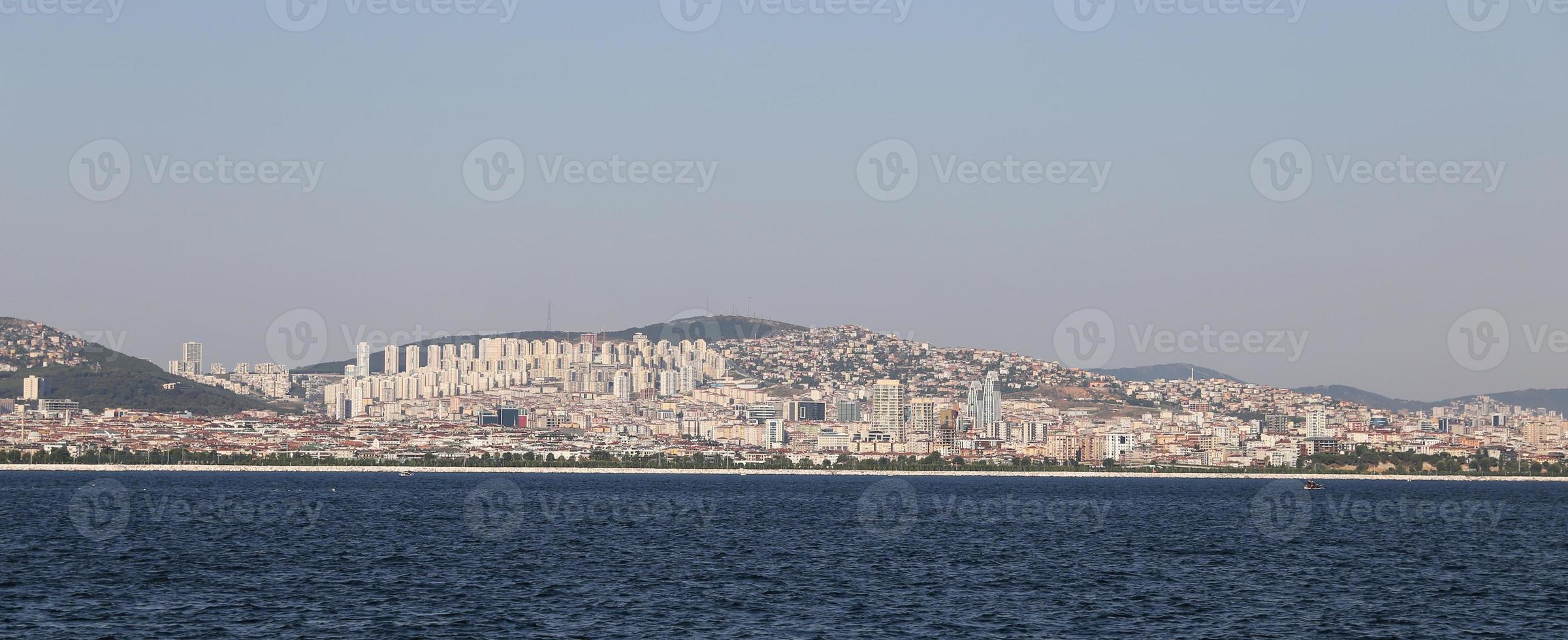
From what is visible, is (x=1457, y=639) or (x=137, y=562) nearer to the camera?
(x=1457, y=639)

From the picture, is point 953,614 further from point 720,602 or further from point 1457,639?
point 1457,639

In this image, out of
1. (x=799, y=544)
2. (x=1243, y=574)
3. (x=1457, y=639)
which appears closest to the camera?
(x=1457, y=639)

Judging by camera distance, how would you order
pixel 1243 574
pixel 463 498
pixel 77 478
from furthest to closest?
pixel 77 478
pixel 463 498
pixel 1243 574

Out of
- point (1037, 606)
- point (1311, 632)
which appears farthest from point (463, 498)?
point (1311, 632)

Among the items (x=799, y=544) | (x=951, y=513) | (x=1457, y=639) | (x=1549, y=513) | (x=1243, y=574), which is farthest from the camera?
(x=1549, y=513)

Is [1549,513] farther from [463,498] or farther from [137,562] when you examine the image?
[137,562]

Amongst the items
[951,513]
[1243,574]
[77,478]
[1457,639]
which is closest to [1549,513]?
[951,513]
